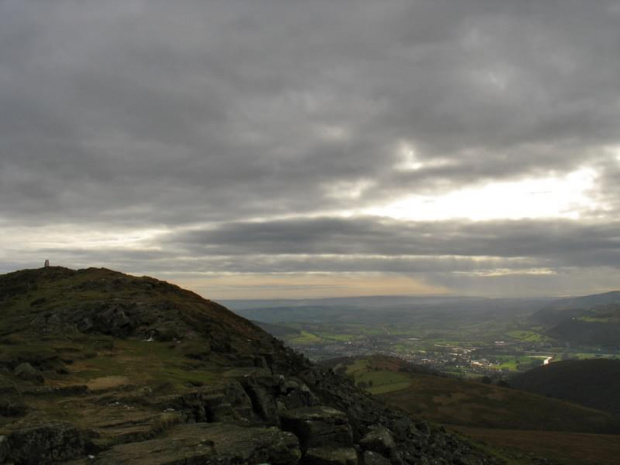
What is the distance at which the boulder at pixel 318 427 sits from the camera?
26558 millimetres

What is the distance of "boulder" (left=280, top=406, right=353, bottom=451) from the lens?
1046 inches

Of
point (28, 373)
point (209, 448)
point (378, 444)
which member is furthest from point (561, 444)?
point (28, 373)

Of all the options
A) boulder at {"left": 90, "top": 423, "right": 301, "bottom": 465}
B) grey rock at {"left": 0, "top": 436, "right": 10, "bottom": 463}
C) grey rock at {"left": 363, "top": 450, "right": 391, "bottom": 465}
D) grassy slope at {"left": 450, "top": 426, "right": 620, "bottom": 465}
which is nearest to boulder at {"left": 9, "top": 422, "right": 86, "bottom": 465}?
grey rock at {"left": 0, "top": 436, "right": 10, "bottom": 463}

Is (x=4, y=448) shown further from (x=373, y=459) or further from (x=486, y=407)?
(x=486, y=407)

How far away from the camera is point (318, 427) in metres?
27.2

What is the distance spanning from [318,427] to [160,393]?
10480 millimetres

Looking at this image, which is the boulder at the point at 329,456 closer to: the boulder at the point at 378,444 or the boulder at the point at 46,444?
the boulder at the point at 378,444

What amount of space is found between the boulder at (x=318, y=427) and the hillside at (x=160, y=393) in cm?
8

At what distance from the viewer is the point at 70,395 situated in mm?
25812

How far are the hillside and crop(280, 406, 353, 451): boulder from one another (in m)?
0.08

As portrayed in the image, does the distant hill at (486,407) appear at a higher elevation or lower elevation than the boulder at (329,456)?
lower

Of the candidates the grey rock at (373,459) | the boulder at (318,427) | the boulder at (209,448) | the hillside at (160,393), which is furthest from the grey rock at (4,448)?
the grey rock at (373,459)

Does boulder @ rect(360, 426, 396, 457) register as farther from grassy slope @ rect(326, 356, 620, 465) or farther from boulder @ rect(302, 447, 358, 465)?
grassy slope @ rect(326, 356, 620, 465)

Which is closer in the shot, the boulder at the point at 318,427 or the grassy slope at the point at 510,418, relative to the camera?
the boulder at the point at 318,427
